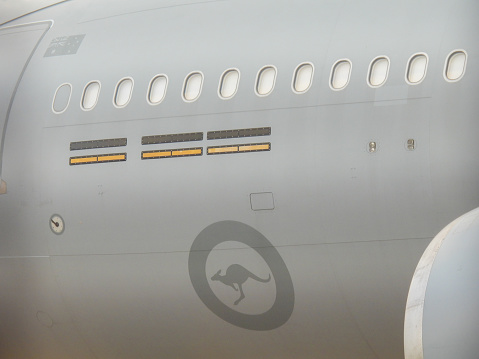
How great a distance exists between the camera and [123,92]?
916 cm

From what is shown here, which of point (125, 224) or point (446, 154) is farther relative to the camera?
point (125, 224)

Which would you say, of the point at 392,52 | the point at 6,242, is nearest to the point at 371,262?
the point at 392,52

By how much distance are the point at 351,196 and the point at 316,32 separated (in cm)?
151

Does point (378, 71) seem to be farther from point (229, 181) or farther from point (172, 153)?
point (172, 153)

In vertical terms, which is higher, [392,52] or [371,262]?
[392,52]

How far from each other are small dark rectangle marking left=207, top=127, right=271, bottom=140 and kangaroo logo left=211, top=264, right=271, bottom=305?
112 cm

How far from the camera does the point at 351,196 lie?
7898 mm

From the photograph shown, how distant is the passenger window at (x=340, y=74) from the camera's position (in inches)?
319

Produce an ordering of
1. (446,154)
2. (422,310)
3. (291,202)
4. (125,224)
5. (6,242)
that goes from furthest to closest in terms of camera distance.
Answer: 1. (6,242)
2. (125,224)
3. (291,202)
4. (446,154)
5. (422,310)

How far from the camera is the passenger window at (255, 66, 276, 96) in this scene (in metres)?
8.41

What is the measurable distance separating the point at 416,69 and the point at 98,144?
305 centimetres

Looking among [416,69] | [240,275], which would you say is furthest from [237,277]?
[416,69]

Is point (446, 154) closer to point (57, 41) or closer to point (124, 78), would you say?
point (124, 78)

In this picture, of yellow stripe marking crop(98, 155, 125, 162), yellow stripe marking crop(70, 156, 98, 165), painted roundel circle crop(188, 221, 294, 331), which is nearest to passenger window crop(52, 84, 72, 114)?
yellow stripe marking crop(70, 156, 98, 165)
